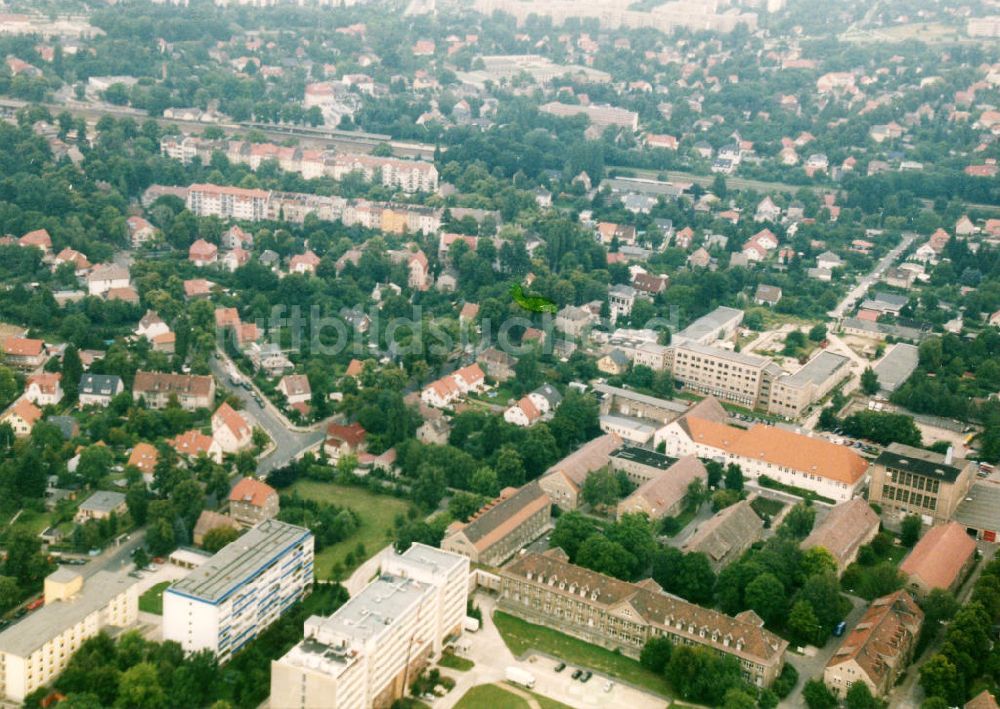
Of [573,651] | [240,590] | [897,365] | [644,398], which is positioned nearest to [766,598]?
[573,651]

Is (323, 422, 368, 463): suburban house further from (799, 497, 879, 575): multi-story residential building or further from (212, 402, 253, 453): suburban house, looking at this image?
(799, 497, 879, 575): multi-story residential building

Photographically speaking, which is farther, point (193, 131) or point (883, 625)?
point (193, 131)

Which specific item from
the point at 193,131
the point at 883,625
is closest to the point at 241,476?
the point at 883,625

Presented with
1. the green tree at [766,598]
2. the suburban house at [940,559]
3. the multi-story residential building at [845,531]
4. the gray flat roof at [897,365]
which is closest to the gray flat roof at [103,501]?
the green tree at [766,598]

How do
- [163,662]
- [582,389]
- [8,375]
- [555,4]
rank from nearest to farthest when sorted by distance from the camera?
[163,662], [8,375], [582,389], [555,4]

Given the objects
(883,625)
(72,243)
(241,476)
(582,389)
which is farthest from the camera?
(72,243)

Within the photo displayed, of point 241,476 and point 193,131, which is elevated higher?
point 193,131

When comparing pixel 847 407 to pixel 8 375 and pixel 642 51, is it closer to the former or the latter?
pixel 8 375

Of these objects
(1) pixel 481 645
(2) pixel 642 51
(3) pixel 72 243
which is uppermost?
(2) pixel 642 51

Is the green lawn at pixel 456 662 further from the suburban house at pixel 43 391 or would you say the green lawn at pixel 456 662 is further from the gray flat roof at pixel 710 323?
the gray flat roof at pixel 710 323
